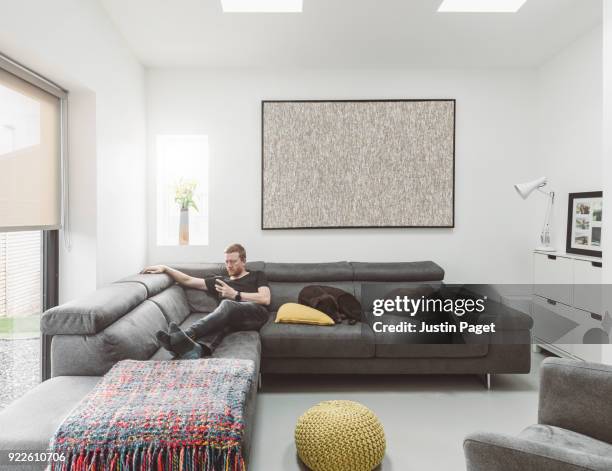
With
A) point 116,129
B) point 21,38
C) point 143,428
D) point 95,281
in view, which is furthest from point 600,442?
point 116,129

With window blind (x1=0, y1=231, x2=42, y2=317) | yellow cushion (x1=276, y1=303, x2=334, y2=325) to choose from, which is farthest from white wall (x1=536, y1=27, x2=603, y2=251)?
window blind (x1=0, y1=231, x2=42, y2=317)

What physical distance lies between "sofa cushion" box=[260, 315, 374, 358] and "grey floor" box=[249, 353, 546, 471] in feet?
0.89

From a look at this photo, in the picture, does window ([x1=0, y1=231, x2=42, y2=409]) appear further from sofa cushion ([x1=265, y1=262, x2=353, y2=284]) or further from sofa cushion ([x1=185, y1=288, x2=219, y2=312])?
sofa cushion ([x1=265, y1=262, x2=353, y2=284])

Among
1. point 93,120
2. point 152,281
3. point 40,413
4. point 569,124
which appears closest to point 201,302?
point 152,281

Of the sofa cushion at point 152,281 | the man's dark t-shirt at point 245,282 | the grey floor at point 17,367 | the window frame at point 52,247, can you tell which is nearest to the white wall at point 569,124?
the man's dark t-shirt at point 245,282

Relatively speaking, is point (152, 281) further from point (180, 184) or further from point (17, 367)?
point (180, 184)

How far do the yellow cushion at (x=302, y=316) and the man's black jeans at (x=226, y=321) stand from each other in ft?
0.46

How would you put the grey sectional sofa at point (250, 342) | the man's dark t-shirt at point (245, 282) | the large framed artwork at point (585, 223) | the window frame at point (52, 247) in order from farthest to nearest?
the man's dark t-shirt at point (245, 282)
the large framed artwork at point (585, 223)
the window frame at point (52, 247)
the grey sectional sofa at point (250, 342)

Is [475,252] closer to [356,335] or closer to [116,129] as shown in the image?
[356,335]

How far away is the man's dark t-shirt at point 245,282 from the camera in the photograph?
3.46 meters

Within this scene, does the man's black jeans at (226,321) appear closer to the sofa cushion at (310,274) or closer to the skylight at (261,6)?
the sofa cushion at (310,274)

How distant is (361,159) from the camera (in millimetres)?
4039

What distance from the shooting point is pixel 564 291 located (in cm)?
339

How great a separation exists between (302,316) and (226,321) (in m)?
0.63
